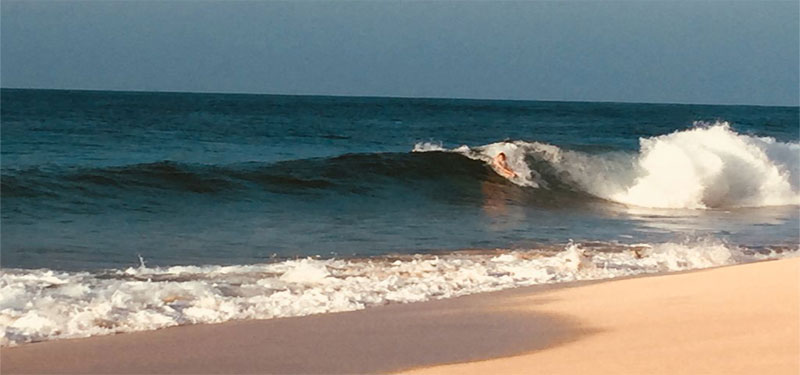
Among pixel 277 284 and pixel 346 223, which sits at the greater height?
pixel 277 284

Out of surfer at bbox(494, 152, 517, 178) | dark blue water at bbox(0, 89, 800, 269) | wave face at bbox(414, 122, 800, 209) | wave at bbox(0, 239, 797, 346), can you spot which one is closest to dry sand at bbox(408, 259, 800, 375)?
wave at bbox(0, 239, 797, 346)

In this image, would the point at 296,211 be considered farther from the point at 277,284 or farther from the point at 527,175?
the point at 527,175

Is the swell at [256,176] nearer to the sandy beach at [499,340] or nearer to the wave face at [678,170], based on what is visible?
the wave face at [678,170]

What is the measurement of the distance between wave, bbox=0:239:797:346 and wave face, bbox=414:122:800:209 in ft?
25.1

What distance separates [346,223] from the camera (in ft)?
45.8

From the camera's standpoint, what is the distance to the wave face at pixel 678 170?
19.5m

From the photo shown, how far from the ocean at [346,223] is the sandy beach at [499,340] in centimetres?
45

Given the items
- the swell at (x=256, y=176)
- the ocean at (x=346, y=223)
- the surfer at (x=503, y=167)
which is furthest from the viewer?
the surfer at (x=503, y=167)

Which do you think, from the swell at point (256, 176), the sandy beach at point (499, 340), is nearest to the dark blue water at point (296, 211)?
the swell at point (256, 176)

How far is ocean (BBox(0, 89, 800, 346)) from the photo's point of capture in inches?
320

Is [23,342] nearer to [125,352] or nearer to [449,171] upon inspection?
[125,352]

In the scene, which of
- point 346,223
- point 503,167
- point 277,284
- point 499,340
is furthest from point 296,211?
point 499,340

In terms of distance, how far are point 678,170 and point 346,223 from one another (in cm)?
842

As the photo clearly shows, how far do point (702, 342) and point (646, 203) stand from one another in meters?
12.9
